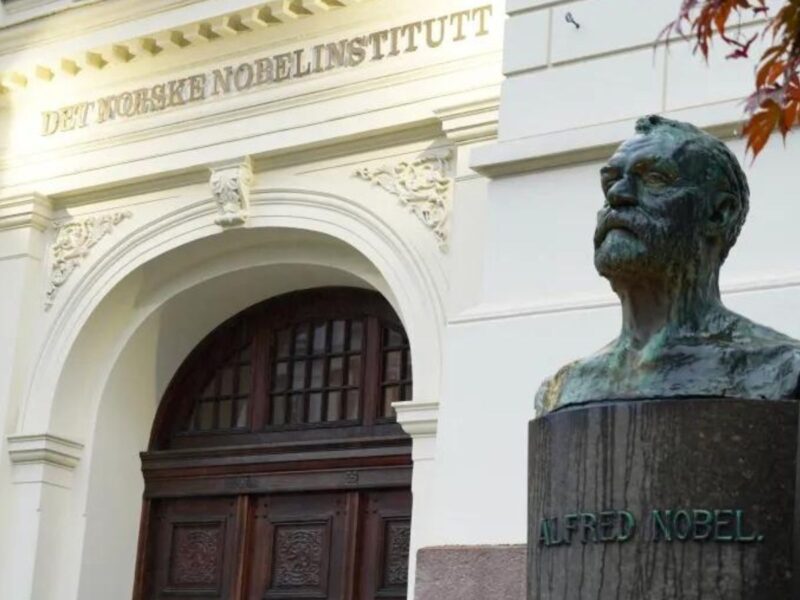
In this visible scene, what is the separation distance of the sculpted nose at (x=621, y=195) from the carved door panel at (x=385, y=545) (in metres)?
8.11

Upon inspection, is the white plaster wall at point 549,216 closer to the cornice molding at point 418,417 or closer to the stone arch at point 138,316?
the cornice molding at point 418,417

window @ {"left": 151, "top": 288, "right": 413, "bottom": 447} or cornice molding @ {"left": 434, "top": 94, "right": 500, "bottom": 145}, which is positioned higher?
cornice molding @ {"left": 434, "top": 94, "right": 500, "bottom": 145}

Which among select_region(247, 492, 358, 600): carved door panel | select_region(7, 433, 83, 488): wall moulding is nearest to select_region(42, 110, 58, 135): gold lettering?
select_region(7, 433, 83, 488): wall moulding

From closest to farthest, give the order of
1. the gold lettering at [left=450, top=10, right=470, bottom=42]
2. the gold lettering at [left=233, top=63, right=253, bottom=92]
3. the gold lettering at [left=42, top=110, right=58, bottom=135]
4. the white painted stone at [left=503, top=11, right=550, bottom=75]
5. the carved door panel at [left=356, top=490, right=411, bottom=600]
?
the white painted stone at [left=503, top=11, right=550, bottom=75] < the gold lettering at [left=450, top=10, right=470, bottom=42] < the carved door panel at [left=356, top=490, right=411, bottom=600] < the gold lettering at [left=233, top=63, right=253, bottom=92] < the gold lettering at [left=42, top=110, right=58, bottom=135]

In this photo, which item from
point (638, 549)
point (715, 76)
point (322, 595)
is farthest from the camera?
point (322, 595)

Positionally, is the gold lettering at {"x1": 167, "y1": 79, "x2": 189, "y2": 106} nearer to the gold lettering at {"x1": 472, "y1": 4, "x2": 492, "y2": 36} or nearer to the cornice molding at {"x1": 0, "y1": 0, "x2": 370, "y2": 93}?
the cornice molding at {"x1": 0, "y1": 0, "x2": 370, "y2": 93}

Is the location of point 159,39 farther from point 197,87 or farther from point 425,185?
point 425,185

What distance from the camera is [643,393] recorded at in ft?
15.5

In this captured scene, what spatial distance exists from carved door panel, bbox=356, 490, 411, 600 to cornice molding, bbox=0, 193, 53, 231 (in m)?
3.35

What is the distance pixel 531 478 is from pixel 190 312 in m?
9.62

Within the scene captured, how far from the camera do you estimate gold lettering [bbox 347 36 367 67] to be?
1255 centimetres

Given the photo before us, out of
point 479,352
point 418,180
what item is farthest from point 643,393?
point 418,180

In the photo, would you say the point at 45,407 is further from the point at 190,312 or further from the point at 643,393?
the point at 643,393

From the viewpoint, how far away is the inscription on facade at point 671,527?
4528mm
